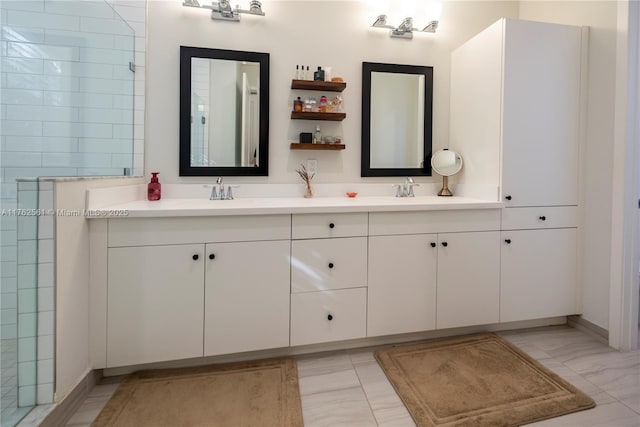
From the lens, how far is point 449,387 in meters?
1.58

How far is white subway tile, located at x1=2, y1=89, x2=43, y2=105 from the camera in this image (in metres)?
1.42

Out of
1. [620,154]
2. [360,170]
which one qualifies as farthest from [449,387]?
[620,154]

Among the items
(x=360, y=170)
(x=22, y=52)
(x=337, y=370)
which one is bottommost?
(x=337, y=370)

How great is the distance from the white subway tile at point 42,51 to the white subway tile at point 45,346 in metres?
1.19

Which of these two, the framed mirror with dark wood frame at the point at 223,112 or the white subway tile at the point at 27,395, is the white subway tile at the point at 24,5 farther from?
the white subway tile at the point at 27,395

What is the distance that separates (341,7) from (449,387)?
238 cm

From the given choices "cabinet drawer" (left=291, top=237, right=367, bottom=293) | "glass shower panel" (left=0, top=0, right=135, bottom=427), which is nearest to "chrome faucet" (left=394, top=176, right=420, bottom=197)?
"cabinet drawer" (left=291, top=237, right=367, bottom=293)

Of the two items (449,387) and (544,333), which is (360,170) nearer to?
(449,387)

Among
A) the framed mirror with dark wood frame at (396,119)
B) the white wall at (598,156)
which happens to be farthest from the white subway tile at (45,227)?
the white wall at (598,156)

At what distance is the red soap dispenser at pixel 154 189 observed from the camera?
2018 millimetres

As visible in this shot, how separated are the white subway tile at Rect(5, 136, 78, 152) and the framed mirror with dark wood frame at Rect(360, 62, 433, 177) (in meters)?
1.70

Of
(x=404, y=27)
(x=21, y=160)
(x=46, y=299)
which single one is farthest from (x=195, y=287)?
(x=404, y=27)

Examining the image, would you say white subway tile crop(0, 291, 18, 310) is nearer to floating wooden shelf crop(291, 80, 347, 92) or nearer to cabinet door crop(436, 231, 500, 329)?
floating wooden shelf crop(291, 80, 347, 92)

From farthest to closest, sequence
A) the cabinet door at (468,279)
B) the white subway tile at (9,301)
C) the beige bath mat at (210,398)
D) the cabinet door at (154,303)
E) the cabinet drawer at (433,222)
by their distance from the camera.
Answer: the cabinet door at (468,279) < the cabinet drawer at (433,222) < the cabinet door at (154,303) < the beige bath mat at (210,398) < the white subway tile at (9,301)
